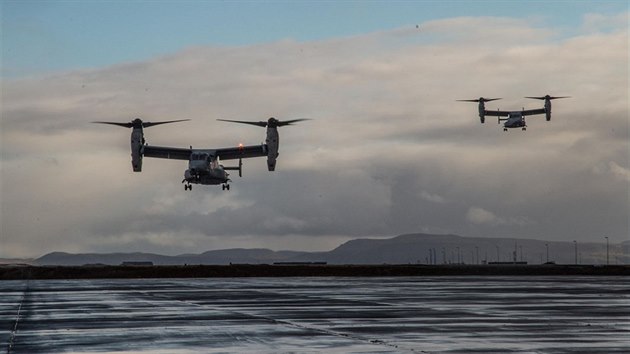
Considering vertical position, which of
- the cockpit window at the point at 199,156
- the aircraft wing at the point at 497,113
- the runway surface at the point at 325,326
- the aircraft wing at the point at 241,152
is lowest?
the runway surface at the point at 325,326

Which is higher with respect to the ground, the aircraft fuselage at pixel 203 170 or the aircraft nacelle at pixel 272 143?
the aircraft nacelle at pixel 272 143

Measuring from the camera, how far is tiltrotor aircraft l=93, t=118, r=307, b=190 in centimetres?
11294

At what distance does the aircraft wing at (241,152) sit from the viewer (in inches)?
4796

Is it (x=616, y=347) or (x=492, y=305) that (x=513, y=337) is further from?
(x=492, y=305)

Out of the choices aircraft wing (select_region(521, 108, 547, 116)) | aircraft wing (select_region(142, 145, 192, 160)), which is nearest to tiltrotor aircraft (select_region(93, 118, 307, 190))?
aircraft wing (select_region(142, 145, 192, 160))

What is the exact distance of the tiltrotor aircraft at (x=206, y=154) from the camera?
112938 mm

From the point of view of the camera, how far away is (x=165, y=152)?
413 feet

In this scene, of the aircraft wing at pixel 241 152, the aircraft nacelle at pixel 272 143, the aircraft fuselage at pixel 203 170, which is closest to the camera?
the aircraft fuselage at pixel 203 170

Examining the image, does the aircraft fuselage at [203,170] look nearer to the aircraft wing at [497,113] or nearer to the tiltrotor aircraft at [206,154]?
the tiltrotor aircraft at [206,154]

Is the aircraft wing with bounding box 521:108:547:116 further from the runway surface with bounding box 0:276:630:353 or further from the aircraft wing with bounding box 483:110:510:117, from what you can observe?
the runway surface with bounding box 0:276:630:353

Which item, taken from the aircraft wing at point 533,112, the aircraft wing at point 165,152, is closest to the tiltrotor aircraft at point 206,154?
the aircraft wing at point 165,152

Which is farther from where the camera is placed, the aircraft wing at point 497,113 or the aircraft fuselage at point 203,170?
the aircraft wing at point 497,113

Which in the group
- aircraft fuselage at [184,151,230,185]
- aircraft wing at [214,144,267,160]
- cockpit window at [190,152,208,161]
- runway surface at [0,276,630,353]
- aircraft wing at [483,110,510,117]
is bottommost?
runway surface at [0,276,630,353]

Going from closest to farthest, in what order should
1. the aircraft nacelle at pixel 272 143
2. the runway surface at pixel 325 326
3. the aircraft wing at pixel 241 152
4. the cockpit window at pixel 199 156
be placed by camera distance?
the runway surface at pixel 325 326
the cockpit window at pixel 199 156
the aircraft nacelle at pixel 272 143
the aircraft wing at pixel 241 152
